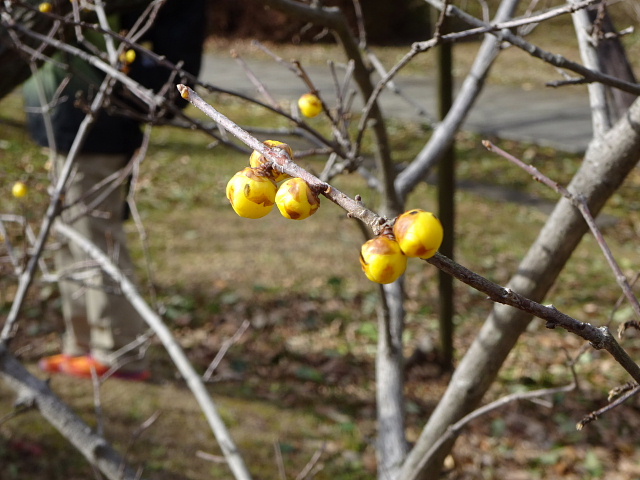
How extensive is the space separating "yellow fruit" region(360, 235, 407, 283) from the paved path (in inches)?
303

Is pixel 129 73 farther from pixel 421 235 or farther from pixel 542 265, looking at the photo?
→ pixel 421 235

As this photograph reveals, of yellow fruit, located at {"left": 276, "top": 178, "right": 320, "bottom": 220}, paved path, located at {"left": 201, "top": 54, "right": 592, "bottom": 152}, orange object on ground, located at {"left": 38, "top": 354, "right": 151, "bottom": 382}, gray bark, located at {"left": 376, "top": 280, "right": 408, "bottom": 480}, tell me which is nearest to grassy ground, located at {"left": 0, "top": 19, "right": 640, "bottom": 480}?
orange object on ground, located at {"left": 38, "top": 354, "right": 151, "bottom": 382}

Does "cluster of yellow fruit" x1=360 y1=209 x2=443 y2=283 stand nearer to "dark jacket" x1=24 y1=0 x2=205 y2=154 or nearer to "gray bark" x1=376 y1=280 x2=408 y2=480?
"gray bark" x1=376 y1=280 x2=408 y2=480

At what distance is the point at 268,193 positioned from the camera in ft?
2.32

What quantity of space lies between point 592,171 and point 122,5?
1874mm

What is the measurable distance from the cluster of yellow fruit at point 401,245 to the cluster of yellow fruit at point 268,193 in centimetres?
8

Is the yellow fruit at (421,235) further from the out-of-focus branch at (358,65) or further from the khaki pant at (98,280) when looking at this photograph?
the khaki pant at (98,280)

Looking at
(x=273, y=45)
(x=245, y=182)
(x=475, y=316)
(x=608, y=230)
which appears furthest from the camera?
(x=273, y=45)

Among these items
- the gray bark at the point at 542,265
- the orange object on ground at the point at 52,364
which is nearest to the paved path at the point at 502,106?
the orange object on ground at the point at 52,364

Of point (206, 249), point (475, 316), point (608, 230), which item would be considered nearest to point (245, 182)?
point (475, 316)

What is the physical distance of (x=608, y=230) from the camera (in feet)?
19.6

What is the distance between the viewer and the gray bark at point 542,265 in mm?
1408

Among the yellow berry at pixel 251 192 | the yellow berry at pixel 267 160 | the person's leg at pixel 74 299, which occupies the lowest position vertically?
the yellow berry at pixel 251 192

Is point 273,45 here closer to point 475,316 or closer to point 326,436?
point 475,316
